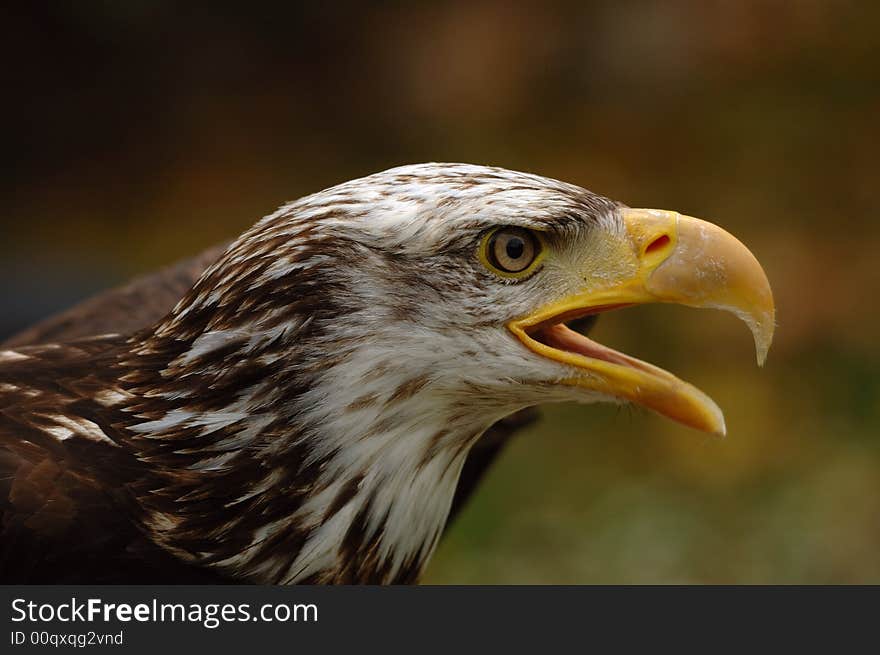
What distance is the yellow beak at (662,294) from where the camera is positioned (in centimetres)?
193

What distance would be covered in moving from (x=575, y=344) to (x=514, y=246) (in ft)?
0.77

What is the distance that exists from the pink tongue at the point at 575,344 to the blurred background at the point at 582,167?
2995 mm

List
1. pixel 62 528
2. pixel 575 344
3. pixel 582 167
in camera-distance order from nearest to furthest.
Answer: pixel 62 528, pixel 575 344, pixel 582 167

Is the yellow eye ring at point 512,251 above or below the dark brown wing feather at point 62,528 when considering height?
above

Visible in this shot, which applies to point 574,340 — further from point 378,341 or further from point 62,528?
point 62,528

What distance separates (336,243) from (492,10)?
18.4ft

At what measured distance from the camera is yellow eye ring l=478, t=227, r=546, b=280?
6.27ft

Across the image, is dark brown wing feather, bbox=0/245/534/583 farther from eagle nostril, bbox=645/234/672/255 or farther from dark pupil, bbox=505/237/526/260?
eagle nostril, bbox=645/234/672/255

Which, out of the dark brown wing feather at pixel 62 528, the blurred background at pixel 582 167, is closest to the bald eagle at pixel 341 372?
the dark brown wing feather at pixel 62 528

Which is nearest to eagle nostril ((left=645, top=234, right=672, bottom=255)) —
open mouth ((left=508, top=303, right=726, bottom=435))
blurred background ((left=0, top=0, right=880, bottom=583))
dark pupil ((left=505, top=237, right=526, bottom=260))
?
open mouth ((left=508, top=303, right=726, bottom=435))

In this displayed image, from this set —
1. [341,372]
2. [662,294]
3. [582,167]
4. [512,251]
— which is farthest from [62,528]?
[582,167]

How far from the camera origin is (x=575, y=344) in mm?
2027

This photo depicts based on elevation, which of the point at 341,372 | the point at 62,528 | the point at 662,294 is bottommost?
the point at 62,528

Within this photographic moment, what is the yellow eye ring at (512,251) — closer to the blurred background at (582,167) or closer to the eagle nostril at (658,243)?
the eagle nostril at (658,243)
